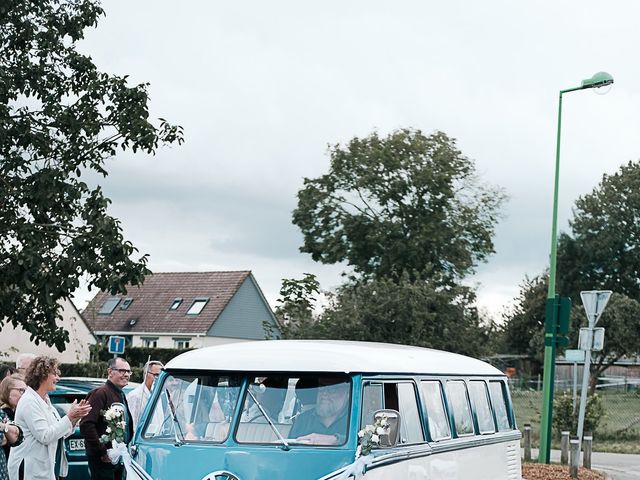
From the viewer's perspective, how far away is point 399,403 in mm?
9336

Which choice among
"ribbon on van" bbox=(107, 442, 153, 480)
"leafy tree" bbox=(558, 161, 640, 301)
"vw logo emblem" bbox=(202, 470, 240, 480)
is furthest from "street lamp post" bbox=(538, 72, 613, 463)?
"leafy tree" bbox=(558, 161, 640, 301)

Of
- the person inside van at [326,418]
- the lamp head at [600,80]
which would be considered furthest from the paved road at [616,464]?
the person inside van at [326,418]

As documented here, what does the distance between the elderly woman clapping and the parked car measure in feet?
6.97

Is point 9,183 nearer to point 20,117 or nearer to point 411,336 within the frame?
point 20,117

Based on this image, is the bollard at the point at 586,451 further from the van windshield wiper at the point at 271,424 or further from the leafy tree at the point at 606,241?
the leafy tree at the point at 606,241

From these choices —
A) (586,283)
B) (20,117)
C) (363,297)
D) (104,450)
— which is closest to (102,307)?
(586,283)

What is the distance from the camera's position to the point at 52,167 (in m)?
19.9

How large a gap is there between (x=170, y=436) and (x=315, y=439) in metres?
1.18

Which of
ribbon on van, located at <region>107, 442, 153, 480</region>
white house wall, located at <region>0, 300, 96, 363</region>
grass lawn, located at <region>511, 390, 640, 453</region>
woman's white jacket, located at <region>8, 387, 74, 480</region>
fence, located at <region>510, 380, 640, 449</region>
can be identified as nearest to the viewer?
ribbon on van, located at <region>107, 442, 153, 480</region>

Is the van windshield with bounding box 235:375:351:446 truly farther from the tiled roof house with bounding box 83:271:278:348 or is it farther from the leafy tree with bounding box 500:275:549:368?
the leafy tree with bounding box 500:275:549:368

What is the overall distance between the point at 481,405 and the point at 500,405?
2.94ft

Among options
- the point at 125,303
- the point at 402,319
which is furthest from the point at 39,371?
the point at 125,303

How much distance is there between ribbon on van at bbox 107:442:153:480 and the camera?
350 inches

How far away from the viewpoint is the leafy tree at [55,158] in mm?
19281
